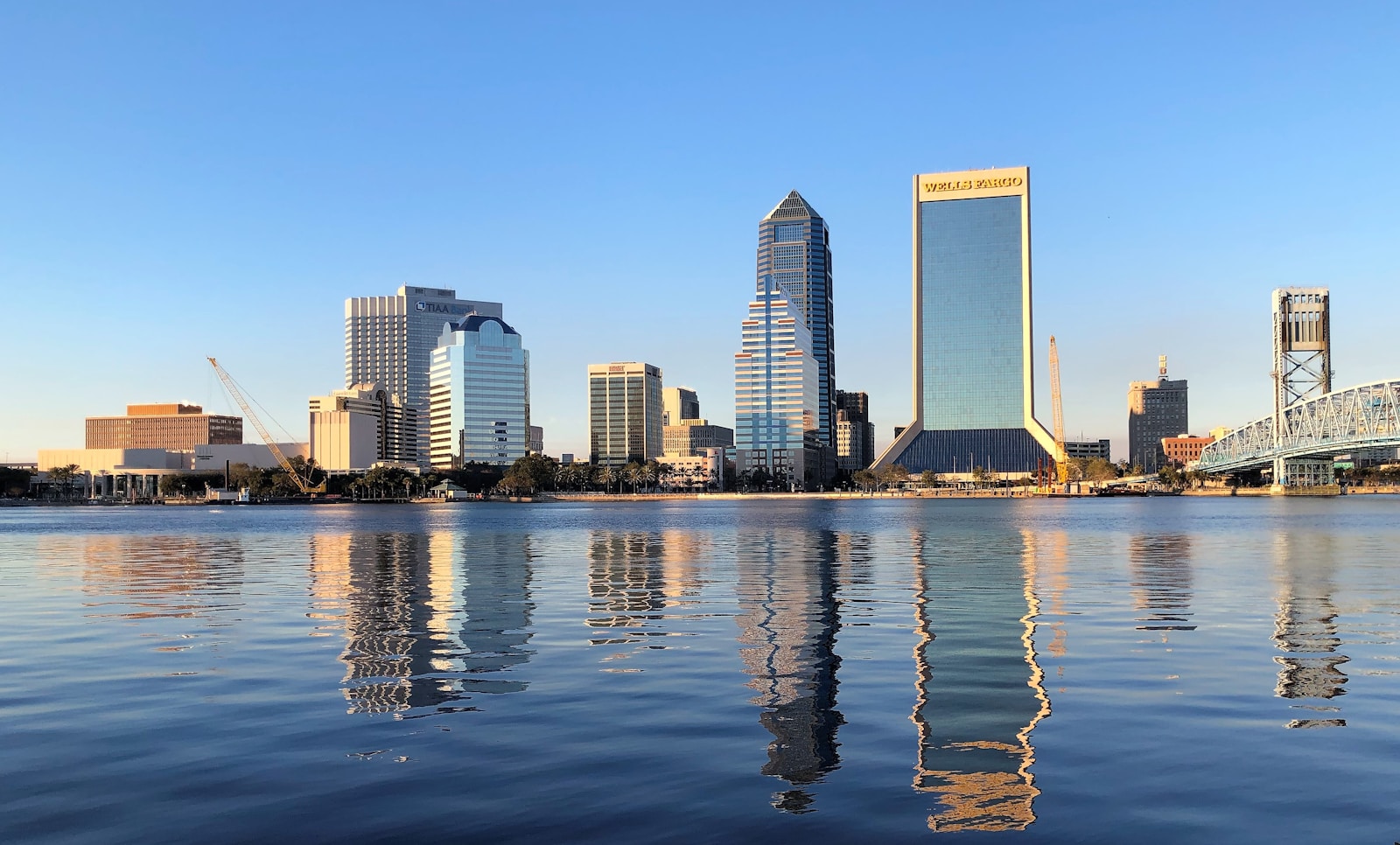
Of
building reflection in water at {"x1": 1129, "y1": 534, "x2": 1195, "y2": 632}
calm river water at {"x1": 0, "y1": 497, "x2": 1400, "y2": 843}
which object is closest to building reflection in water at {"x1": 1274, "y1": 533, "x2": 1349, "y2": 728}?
calm river water at {"x1": 0, "y1": 497, "x2": 1400, "y2": 843}

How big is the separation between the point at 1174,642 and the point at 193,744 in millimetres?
23199

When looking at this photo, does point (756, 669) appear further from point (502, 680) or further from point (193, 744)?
point (193, 744)

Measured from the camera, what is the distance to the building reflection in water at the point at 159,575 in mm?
40594

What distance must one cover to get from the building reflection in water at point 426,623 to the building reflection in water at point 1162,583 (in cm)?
1817

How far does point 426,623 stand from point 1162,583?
30.3 m

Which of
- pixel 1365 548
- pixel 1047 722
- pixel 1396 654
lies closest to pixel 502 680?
pixel 1047 722

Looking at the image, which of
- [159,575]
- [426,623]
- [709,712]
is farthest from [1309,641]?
[159,575]

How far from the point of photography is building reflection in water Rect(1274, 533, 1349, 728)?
21031 mm

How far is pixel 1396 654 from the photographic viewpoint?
86.7 ft

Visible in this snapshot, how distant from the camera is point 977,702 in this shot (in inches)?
818

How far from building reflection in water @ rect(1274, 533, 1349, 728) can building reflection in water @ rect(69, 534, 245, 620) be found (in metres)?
32.0

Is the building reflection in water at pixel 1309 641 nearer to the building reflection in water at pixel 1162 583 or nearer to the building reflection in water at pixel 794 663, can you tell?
the building reflection in water at pixel 1162 583

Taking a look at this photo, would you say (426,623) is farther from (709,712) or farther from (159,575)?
(159,575)

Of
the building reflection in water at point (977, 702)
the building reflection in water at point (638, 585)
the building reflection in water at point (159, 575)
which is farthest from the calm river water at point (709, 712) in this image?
the building reflection in water at point (159, 575)
